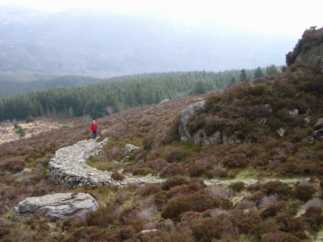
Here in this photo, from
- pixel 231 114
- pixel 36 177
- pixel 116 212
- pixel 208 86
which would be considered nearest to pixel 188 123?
pixel 231 114

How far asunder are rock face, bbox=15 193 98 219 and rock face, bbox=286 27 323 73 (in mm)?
17343

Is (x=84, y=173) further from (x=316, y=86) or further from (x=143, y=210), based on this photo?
(x=316, y=86)

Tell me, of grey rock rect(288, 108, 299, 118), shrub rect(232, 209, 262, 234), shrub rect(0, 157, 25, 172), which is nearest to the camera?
shrub rect(232, 209, 262, 234)

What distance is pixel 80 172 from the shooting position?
27719 mm

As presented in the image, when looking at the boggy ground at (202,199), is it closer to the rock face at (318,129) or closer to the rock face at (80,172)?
the rock face at (318,129)

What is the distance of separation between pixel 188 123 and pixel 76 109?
131m

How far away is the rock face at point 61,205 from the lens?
1977 cm

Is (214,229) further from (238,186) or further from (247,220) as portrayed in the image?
(238,186)

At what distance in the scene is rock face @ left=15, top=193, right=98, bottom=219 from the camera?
1977cm

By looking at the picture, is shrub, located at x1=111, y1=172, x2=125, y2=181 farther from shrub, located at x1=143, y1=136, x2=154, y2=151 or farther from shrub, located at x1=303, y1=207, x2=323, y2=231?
shrub, located at x1=303, y1=207, x2=323, y2=231

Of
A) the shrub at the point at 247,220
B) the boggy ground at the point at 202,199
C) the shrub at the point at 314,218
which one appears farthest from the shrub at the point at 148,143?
the shrub at the point at 314,218

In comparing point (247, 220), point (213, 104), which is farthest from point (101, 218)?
point (213, 104)

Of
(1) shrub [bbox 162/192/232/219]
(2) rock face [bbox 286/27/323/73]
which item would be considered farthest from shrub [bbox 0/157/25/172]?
(2) rock face [bbox 286/27/323/73]

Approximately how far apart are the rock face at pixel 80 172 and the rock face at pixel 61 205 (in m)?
3.40
